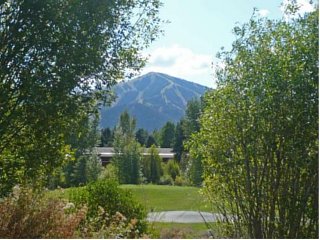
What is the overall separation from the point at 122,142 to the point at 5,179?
18525 millimetres

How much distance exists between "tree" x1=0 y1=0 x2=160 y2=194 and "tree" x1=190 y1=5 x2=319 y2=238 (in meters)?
1.06

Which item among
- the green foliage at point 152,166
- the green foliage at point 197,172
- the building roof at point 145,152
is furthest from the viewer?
the building roof at point 145,152

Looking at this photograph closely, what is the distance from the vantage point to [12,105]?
17.0ft

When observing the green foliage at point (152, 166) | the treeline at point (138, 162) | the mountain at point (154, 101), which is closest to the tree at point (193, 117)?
the treeline at point (138, 162)

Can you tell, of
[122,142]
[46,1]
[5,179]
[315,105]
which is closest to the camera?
[315,105]

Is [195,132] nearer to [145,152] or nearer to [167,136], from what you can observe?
[145,152]

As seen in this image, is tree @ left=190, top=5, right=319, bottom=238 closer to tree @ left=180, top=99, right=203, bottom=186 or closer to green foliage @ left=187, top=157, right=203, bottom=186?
tree @ left=180, top=99, right=203, bottom=186

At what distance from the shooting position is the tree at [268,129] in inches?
182

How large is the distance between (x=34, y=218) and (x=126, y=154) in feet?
57.8

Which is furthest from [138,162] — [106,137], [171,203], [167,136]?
[106,137]

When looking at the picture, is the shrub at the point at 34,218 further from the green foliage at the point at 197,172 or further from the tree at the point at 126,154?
the tree at the point at 126,154

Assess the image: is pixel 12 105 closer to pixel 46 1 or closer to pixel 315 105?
pixel 46 1

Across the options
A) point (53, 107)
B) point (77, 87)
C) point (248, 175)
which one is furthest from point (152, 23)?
point (248, 175)

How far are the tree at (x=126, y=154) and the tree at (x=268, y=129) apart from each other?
43.9ft
